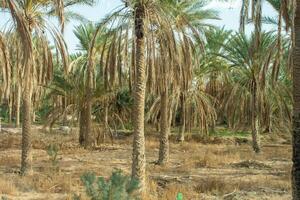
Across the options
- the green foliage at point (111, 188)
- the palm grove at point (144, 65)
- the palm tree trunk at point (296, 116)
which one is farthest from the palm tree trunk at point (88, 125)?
the green foliage at point (111, 188)

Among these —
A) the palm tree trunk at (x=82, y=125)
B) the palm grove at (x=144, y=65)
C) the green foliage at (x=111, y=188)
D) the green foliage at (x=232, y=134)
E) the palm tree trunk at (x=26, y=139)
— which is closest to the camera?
the green foliage at (x=111, y=188)

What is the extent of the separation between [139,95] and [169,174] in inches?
184

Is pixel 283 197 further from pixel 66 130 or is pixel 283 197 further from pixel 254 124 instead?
pixel 66 130

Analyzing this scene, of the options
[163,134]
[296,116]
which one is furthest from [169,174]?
[296,116]

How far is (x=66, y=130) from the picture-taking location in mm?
40375

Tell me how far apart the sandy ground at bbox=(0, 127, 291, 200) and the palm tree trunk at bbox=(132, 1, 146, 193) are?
0.68m

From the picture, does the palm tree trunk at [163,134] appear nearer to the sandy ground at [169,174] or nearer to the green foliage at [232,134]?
the sandy ground at [169,174]

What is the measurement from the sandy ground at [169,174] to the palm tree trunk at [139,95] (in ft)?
2.24

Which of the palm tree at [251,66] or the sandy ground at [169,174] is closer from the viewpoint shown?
the sandy ground at [169,174]

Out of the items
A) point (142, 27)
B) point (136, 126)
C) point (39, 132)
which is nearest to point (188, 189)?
point (136, 126)

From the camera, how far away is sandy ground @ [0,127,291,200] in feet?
42.2

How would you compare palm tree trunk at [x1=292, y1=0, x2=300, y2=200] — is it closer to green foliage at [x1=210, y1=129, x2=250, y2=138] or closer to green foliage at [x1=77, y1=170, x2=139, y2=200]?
green foliage at [x1=77, y1=170, x2=139, y2=200]

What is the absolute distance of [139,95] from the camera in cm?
1330

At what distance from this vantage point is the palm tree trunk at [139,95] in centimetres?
1329
